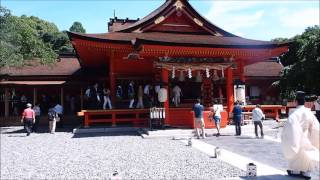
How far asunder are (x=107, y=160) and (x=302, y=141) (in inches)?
209

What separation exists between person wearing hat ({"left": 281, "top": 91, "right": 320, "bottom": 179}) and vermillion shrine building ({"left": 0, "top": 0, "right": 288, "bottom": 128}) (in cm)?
988

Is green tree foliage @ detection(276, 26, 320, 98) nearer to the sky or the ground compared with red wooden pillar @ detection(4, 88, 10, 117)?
nearer to the sky

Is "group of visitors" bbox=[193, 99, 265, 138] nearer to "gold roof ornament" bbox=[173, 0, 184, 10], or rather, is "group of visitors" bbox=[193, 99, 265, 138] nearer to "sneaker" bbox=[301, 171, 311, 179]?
"sneaker" bbox=[301, 171, 311, 179]

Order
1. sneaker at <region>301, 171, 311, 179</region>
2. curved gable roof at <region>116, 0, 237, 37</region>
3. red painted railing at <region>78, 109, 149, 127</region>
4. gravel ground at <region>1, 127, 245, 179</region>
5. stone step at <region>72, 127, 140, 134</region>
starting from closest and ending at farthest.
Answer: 1. sneaker at <region>301, 171, 311, 179</region>
2. gravel ground at <region>1, 127, 245, 179</region>
3. stone step at <region>72, 127, 140, 134</region>
4. red painted railing at <region>78, 109, 149, 127</region>
5. curved gable roof at <region>116, 0, 237, 37</region>

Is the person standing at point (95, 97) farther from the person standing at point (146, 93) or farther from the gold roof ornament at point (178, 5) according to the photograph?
the gold roof ornament at point (178, 5)

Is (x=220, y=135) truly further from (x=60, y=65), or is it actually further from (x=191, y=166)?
(x=60, y=65)

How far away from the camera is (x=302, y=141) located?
705 cm

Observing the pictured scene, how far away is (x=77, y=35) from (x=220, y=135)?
7.75 metres

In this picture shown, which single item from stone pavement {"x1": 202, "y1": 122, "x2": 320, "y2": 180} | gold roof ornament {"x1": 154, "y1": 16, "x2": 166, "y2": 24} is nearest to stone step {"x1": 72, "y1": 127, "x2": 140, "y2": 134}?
stone pavement {"x1": 202, "y1": 122, "x2": 320, "y2": 180}

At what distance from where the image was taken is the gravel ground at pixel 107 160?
8.43 metres

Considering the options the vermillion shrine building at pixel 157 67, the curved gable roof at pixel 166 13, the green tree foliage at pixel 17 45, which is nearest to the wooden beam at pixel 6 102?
the vermillion shrine building at pixel 157 67

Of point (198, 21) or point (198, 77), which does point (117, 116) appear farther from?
point (198, 21)

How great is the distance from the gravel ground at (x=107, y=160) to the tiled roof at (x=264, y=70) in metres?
18.1

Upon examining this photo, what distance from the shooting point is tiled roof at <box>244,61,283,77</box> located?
1203 inches
